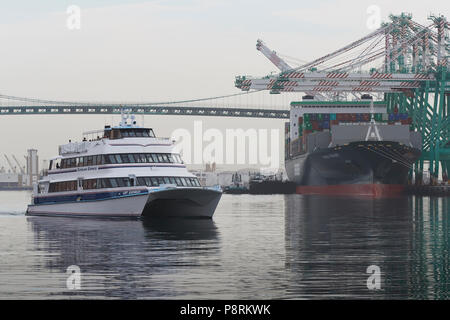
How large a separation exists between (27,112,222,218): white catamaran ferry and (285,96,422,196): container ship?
59.3 meters

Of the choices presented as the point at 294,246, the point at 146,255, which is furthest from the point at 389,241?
the point at 146,255

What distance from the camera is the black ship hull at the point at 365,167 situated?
108m

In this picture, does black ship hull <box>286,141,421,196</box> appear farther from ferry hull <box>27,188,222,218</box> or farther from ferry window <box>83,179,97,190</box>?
ferry window <box>83,179,97,190</box>

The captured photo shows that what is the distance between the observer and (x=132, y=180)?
49156mm

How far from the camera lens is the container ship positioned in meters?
109

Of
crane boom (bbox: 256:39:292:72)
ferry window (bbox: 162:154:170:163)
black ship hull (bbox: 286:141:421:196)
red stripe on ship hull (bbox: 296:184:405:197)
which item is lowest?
red stripe on ship hull (bbox: 296:184:405:197)

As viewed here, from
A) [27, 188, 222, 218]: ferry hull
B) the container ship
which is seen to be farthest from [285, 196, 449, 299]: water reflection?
the container ship

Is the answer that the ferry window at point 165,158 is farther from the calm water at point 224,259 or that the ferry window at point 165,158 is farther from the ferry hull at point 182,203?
the calm water at point 224,259

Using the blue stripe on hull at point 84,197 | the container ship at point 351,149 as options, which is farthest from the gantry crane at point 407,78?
the blue stripe on hull at point 84,197

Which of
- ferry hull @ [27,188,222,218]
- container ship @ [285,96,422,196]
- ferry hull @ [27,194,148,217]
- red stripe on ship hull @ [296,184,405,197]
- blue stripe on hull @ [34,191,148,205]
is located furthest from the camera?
container ship @ [285,96,422,196]

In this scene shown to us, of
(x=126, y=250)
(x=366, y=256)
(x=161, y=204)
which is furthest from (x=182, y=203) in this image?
(x=366, y=256)

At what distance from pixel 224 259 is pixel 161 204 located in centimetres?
1982
